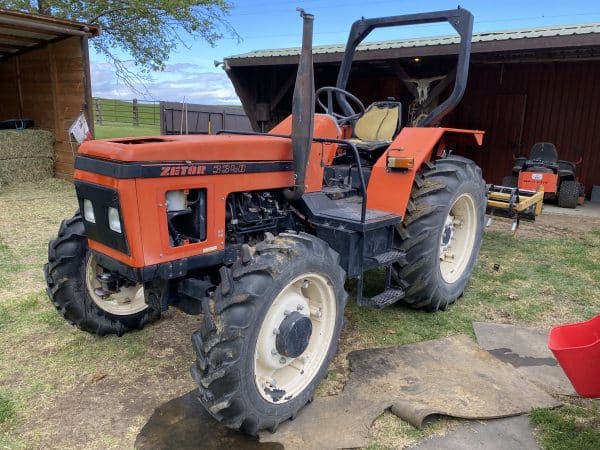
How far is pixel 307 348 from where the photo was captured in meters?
2.54

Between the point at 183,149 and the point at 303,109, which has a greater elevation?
the point at 303,109

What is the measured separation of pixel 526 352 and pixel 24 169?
9298 millimetres

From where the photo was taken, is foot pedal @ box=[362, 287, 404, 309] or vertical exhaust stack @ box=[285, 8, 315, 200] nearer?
vertical exhaust stack @ box=[285, 8, 315, 200]

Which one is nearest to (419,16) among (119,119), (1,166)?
(1,166)

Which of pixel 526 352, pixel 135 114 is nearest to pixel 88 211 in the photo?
pixel 526 352

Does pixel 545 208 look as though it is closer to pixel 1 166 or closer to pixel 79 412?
pixel 79 412

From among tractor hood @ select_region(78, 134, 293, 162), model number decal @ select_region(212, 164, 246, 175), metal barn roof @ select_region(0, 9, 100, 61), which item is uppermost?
metal barn roof @ select_region(0, 9, 100, 61)

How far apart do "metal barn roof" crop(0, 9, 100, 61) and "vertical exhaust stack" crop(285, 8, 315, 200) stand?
259 inches

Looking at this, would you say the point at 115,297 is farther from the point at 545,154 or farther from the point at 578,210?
the point at 578,210

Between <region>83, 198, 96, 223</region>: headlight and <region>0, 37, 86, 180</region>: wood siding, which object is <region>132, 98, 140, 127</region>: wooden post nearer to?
<region>0, 37, 86, 180</region>: wood siding

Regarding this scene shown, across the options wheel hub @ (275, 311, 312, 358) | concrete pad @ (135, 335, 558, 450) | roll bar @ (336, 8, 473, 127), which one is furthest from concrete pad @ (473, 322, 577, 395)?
roll bar @ (336, 8, 473, 127)

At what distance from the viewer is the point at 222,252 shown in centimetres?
244

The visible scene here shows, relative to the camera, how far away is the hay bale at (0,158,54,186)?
901 centimetres

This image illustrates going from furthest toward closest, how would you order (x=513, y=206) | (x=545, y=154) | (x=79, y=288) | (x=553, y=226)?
1. (x=545, y=154)
2. (x=553, y=226)
3. (x=513, y=206)
4. (x=79, y=288)
